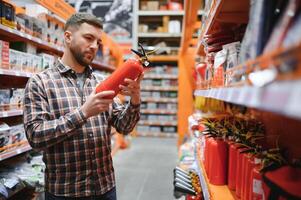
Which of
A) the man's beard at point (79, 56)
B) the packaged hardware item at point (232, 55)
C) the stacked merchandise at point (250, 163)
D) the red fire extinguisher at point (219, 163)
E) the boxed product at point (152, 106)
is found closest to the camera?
the stacked merchandise at point (250, 163)

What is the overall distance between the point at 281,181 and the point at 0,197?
203 cm

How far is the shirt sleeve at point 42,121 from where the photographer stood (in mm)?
1522

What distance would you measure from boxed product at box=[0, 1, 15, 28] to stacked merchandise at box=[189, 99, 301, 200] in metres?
1.74

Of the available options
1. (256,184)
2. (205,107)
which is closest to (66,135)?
(256,184)

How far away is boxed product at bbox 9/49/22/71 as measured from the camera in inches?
99.1

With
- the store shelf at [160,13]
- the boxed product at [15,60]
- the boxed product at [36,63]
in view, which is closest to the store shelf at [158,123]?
the store shelf at [160,13]

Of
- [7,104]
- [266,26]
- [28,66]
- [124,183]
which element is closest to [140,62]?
[266,26]

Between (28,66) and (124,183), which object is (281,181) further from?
(124,183)

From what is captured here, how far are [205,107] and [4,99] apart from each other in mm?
1948

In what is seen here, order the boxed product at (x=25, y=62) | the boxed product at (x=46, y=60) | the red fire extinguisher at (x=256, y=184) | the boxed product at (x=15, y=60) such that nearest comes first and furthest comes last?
the red fire extinguisher at (x=256, y=184) < the boxed product at (x=15, y=60) < the boxed product at (x=25, y=62) < the boxed product at (x=46, y=60)

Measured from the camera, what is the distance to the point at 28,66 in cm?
279

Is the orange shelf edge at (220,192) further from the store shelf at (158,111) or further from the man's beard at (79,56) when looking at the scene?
the store shelf at (158,111)

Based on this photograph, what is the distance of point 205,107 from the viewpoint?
3.21 metres

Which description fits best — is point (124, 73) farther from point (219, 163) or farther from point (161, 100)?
point (161, 100)
